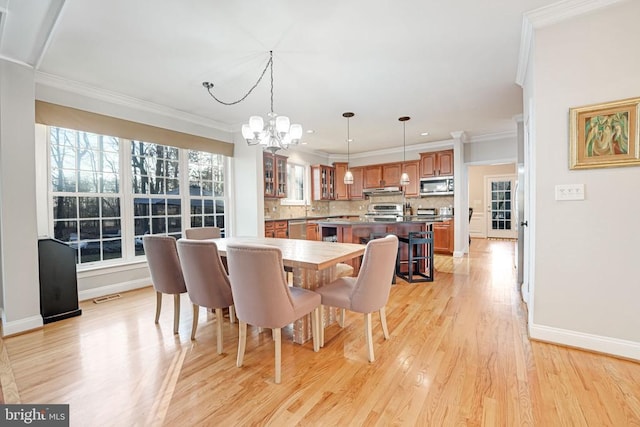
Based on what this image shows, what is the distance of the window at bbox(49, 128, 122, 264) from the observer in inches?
129

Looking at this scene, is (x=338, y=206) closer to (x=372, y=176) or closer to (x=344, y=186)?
(x=344, y=186)

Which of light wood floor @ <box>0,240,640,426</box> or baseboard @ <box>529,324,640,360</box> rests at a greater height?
baseboard @ <box>529,324,640,360</box>

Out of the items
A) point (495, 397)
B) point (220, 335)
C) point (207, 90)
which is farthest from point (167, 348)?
point (207, 90)

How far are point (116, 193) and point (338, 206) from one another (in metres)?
5.45

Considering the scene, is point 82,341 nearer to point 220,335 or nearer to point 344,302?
point 220,335

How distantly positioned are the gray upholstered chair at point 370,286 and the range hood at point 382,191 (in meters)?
5.00

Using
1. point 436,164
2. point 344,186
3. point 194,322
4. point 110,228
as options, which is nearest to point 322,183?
point 344,186

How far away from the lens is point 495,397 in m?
1.63

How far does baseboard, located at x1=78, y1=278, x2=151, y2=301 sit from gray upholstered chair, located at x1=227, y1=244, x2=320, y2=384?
2778mm

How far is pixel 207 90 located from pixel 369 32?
2.16 m

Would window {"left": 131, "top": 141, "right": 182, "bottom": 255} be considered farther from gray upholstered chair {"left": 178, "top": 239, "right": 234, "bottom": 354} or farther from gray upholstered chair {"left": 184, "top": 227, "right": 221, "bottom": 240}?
gray upholstered chair {"left": 178, "top": 239, "right": 234, "bottom": 354}

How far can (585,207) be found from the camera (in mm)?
2107

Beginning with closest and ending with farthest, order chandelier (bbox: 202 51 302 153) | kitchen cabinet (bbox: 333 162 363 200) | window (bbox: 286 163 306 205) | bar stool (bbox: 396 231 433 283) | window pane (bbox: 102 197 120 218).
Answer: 1. chandelier (bbox: 202 51 302 153)
2. window pane (bbox: 102 197 120 218)
3. bar stool (bbox: 396 231 433 283)
4. window (bbox: 286 163 306 205)
5. kitchen cabinet (bbox: 333 162 363 200)

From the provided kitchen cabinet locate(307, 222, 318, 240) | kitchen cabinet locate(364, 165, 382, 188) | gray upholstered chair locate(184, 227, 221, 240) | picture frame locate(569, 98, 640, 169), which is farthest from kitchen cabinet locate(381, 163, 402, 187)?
picture frame locate(569, 98, 640, 169)
